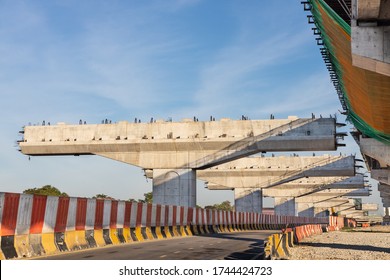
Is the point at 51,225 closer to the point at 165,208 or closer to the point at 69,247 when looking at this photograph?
the point at 69,247

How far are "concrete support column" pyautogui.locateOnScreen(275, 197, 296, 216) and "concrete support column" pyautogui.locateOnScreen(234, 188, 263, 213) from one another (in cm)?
2643

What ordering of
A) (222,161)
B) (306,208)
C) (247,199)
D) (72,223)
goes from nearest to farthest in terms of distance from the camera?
(72,223), (222,161), (247,199), (306,208)

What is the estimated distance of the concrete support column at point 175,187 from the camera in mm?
38812

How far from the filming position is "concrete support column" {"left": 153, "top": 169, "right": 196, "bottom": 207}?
127 feet

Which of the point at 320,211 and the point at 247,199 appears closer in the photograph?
the point at 247,199

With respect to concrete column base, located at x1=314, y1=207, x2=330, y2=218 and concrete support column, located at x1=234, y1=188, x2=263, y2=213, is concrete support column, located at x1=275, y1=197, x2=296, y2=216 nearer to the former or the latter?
concrete support column, located at x1=234, y1=188, x2=263, y2=213

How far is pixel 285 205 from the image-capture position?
88562 mm

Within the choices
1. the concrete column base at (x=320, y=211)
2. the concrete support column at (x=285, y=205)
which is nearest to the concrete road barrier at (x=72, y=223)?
the concrete support column at (x=285, y=205)

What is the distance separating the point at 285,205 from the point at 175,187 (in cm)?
5260

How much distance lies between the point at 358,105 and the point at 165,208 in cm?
1059

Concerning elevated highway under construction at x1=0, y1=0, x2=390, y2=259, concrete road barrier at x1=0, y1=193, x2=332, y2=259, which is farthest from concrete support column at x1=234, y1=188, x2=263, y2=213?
concrete road barrier at x1=0, y1=193, x2=332, y2=259

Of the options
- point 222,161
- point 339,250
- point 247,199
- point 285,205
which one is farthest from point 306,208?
point 339,250

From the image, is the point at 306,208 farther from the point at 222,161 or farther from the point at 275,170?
the point at 222,161
